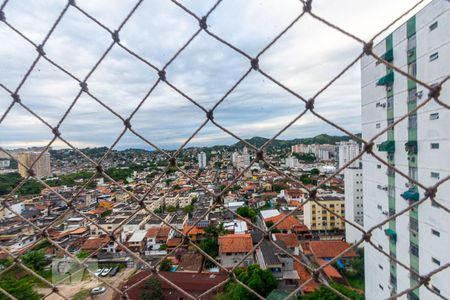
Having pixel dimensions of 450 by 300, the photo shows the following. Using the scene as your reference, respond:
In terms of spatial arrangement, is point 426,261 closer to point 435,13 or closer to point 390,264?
point 390,264

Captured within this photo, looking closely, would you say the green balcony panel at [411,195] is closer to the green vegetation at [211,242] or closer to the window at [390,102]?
the window at [390,102]

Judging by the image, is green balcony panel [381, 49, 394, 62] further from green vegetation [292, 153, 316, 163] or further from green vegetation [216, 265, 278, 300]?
green vegetation [292, 153, 316, 163]

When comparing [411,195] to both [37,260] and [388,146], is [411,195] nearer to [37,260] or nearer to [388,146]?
[388,146]

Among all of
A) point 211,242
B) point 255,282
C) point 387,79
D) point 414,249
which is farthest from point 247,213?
point 387,79

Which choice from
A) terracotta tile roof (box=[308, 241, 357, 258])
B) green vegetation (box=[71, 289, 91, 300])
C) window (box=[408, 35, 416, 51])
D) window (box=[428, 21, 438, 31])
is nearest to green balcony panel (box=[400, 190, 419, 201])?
window (box=[408, 35, 416, 51])

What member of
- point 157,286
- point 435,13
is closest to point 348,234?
point 157,286
